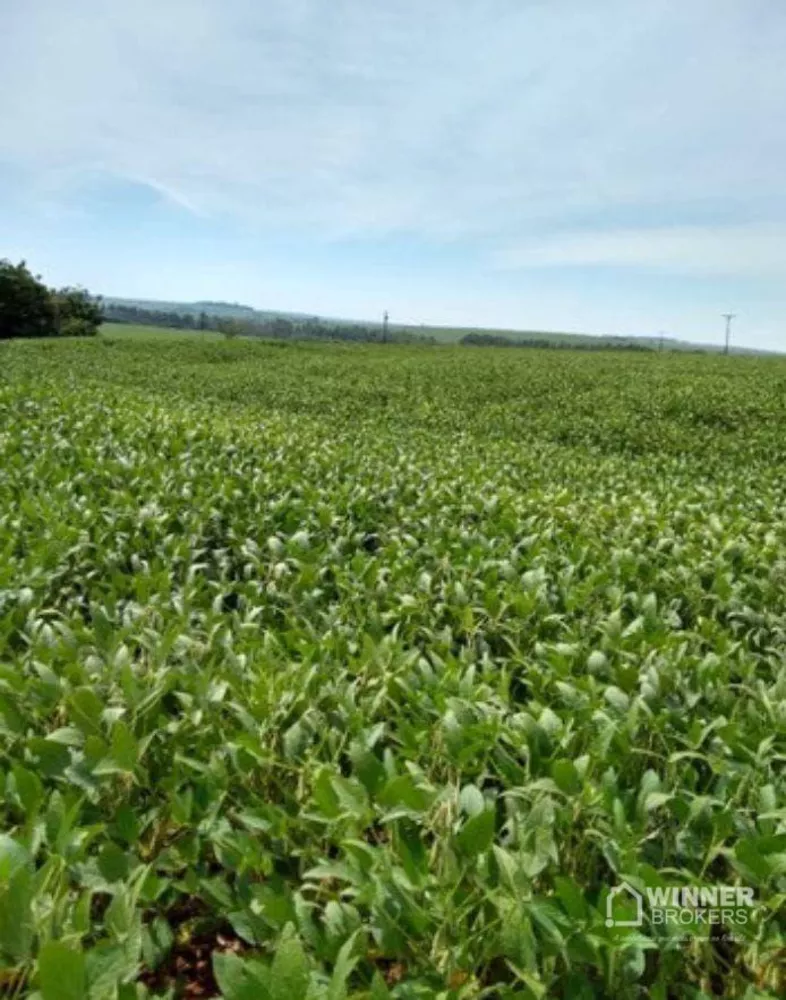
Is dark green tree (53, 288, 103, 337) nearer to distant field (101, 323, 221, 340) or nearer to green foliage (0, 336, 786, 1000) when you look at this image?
distant field (101, 323, 221, 340)

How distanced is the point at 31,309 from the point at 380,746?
287 ft

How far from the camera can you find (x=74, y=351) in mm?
46844

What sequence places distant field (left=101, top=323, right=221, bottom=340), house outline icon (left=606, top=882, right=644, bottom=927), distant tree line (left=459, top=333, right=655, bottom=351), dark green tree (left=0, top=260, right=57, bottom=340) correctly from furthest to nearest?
1. distant tree line (left=459, top=333, right=655, bottom=351)
2. distant field (left=101, top=323, right=221, bottom=340)
3. dark green tree (left=0, top=260, right=57, bottom=340)
4. house outline icon (left=606, top=882, right=644, bottom=927)

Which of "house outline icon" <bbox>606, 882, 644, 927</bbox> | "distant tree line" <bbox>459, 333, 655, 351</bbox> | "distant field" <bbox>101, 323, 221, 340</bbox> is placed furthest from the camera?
"distant tree line" <bbox>459, 333, 655, 351</bbox>

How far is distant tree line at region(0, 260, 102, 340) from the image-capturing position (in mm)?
76688

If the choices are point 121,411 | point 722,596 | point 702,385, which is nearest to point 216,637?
point 722,596

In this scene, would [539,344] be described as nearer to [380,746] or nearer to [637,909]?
[380,746]

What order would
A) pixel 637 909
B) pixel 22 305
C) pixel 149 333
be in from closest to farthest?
pixel 637 909
pixel 22 305
pixel 149 333

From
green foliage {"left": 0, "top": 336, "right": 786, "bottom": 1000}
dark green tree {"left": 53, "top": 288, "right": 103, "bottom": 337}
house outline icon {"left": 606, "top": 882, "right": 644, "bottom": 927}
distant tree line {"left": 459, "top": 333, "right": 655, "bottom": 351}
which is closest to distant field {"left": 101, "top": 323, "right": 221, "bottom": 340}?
dark green tree {"left": 53, "top": 288, "right": 103, "bottom": 337}

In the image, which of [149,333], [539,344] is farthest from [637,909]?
[539,344]

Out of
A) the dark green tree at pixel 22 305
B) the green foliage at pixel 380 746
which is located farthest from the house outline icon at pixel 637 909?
the dark green tree at pixel 22 305

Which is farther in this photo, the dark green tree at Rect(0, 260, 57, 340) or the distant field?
the distant field

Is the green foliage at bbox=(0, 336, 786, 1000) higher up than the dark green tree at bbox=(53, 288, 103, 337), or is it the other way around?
the dark green tree at bbox=(53, 288, 103, 337)

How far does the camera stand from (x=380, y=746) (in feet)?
9.13
